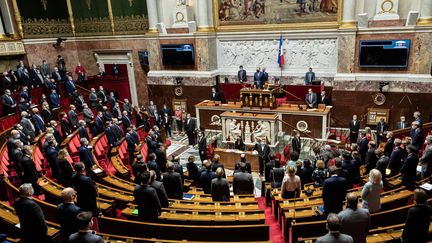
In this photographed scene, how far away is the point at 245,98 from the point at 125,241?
30.8 ft

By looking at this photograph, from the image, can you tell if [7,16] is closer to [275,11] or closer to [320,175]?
[275,11]

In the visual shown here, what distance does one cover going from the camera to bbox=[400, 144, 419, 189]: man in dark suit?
5.90 meters

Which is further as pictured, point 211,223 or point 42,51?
point 42,51

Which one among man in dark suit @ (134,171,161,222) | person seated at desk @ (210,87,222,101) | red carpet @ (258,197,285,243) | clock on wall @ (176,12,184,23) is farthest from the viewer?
clock on wall @ (176,12,184,23)

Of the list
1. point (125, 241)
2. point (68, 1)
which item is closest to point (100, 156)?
point (125, 241)

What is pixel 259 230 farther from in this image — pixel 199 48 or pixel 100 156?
pixel 199 48

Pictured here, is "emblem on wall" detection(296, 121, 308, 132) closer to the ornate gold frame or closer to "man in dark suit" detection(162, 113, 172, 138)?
the ornate gold frame

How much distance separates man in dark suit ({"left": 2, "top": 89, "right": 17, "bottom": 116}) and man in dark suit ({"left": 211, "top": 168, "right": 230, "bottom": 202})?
361 inches

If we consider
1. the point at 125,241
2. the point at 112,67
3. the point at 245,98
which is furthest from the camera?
the point at 112,67

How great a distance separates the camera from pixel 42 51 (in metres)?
17.0

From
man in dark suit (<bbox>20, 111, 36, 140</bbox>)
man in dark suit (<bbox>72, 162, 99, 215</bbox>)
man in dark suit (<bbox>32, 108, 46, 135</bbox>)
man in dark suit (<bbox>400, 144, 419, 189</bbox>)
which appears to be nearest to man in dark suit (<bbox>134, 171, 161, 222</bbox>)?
man in dark suit (<bbox>72, 162, 99, 215</bbox>)

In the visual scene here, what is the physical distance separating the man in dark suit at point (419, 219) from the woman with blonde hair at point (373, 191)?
782mm

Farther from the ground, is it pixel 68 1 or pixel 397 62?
pixel 68 1

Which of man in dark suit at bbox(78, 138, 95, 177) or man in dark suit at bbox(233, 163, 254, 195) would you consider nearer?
man in dark suit at bbox(233, 163, 254, 195)
